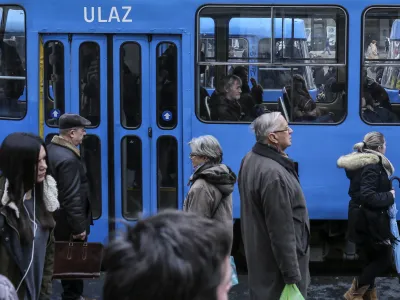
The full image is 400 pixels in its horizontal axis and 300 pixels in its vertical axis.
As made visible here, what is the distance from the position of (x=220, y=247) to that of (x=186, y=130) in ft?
19.2

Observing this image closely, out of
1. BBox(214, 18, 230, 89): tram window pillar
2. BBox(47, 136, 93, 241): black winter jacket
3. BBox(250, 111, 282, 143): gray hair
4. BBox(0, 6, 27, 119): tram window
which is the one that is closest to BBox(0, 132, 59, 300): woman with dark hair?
BBox(250, 111, 282, 143): gray hair

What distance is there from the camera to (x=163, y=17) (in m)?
7.76

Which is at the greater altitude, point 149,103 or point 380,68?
point 380,68

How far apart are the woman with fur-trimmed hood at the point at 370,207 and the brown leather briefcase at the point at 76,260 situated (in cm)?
224

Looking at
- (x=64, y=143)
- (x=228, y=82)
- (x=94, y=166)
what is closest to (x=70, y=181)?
(x=64, y=143)

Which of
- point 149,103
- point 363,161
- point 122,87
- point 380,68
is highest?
point 380,68

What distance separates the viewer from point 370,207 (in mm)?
A: 6785

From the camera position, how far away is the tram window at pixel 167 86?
779cm

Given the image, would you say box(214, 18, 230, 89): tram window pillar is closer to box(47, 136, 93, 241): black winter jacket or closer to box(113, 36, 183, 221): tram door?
box(113, 36, 183, 221): tram door

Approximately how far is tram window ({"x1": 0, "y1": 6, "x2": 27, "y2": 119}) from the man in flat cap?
5.00ft

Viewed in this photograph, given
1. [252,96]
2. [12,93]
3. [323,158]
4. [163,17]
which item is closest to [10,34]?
[12,93]

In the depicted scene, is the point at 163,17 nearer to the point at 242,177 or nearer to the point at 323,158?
the point at 323,158

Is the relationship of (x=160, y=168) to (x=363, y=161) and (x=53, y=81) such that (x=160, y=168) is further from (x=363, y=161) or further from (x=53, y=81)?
(x=363, y=161)

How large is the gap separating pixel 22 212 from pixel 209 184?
169 cm
